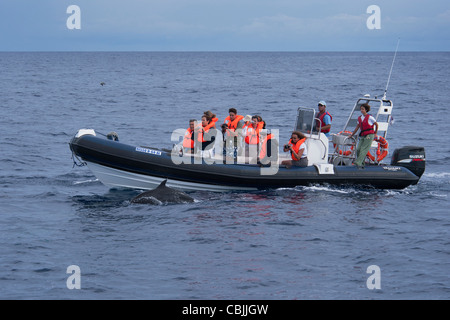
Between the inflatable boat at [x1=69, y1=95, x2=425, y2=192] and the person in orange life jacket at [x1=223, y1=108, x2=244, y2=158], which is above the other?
the person in orange life jacket at [x1=223, y1=108, x2=244, y2=158]

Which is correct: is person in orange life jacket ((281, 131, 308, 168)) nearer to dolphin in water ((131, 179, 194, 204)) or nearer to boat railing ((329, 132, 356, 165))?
boat railing ((329, 132, 356, 165))

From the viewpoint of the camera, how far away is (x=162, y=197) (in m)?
14.0

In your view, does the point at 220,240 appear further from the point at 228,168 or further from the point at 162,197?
the point at 228,168

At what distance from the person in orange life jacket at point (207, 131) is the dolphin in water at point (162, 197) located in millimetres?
1429

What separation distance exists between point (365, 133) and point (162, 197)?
502cm

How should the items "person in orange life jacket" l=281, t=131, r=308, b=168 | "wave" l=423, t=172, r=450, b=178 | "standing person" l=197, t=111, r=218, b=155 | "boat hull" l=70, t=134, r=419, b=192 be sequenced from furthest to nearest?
"wave" l=423, t=172, r=450, b=178
"standing person" l=197, t=111, r=218, b=155
"person in orange life jacket" l=281, t=131, r=308, b=168
"boat hull" l=70, t=134, r=419, b=192

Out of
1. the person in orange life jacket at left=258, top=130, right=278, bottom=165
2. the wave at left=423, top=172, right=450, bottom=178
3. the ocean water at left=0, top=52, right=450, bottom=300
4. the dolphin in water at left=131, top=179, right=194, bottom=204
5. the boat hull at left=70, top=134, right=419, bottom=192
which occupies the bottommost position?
the ocean water at left=0, top=52, right=450, bottom=300

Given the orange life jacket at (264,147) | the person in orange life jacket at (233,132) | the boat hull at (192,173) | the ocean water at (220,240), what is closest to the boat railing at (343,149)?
the boat hull at (192,173)

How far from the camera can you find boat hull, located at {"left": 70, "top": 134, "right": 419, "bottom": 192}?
560 inches

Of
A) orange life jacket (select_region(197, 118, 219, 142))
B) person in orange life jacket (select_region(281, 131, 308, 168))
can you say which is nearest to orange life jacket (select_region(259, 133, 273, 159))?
person in orange life jacket (select_region(281, 131, 308, 168))

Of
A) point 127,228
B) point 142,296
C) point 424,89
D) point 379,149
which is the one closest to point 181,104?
point 424,89

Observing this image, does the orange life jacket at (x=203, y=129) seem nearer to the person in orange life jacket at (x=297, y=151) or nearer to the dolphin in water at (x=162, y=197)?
the dolphin in water at (x=162, y=197)

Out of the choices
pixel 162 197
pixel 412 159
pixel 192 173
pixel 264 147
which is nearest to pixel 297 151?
pixel 264 147

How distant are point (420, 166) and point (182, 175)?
603 cm
